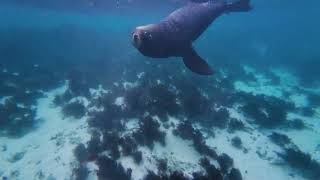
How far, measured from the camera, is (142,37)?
402 centimetres

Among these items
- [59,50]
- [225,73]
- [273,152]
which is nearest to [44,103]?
[273,152]

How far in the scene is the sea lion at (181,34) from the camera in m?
4.13

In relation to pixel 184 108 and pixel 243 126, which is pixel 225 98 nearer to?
pixel 243 126

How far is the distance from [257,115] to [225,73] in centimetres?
1138

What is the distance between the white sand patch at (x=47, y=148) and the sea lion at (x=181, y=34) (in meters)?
8.89

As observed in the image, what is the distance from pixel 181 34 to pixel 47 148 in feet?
37.6

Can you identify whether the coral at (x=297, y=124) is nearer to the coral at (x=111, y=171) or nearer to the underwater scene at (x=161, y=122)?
the underwater scene at (x=161, y=122)

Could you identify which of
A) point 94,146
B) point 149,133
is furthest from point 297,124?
point 94,146

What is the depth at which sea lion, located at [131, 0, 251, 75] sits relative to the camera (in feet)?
13.5

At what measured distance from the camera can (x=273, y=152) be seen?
14539 mm

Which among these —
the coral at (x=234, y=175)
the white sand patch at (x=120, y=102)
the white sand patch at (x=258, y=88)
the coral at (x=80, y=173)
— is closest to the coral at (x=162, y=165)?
the coral at (x=234, y=175)

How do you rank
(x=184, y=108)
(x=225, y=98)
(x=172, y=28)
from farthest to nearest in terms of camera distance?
(x=225, y=98)
(x=184, y=108)
(x=172, y=28)

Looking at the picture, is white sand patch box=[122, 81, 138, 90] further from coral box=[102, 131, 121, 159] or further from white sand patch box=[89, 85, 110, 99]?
coral box=[102, 131, 121, 159]

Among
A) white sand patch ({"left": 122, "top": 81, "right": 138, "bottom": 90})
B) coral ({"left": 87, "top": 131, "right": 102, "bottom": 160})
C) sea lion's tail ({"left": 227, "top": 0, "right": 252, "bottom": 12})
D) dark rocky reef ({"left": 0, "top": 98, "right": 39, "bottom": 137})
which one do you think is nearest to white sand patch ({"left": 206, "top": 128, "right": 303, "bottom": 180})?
coral ({"left": 87, "top": 131, "right": 102, "bottom": 160})
